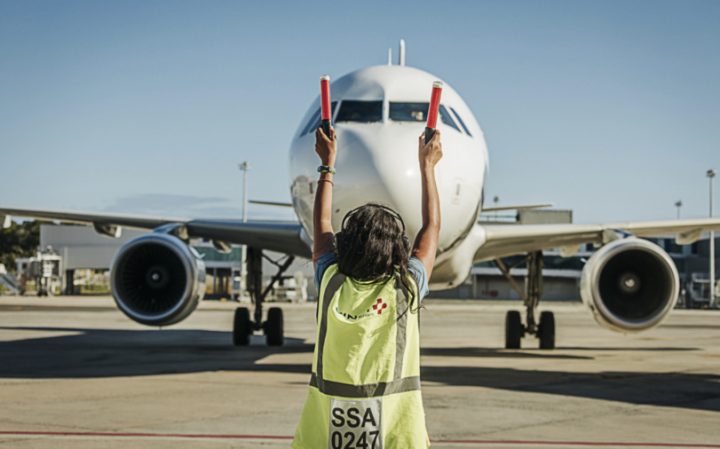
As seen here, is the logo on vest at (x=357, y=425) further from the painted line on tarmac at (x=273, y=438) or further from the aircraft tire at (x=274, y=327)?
the aircraft tire at (x=274, y=327)

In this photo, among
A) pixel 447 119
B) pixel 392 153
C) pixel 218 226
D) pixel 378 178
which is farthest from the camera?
pixel 218 226

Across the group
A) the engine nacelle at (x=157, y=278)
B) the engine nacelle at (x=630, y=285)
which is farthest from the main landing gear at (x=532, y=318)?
the engine nacelle at (x=157, y=278)

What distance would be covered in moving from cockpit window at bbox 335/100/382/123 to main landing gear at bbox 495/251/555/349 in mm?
6124

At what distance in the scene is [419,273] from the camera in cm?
268

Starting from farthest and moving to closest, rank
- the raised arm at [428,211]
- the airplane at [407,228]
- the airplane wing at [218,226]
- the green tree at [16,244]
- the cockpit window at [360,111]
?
the green tree at [16,244], the airplane wing at [218,226], the cockpit window at [360,111], the airplane at [407,228], the raised arm at [428,211]

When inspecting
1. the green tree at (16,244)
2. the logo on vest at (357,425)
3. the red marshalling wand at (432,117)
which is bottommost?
the logo on vest at (357,425)

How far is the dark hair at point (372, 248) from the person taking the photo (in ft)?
8.31

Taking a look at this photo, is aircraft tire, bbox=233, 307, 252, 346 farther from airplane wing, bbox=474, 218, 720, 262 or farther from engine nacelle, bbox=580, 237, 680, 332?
engine nacelle, bbox=580, 237, 680, 332

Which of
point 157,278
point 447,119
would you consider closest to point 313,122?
point 447,119

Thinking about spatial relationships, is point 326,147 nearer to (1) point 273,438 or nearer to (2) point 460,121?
(1) point 273,438

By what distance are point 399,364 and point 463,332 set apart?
1860 centimetres

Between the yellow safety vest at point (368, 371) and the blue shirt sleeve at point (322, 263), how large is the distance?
0.53ft

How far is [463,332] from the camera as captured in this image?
20859mm

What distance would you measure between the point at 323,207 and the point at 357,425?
78 centimetres
